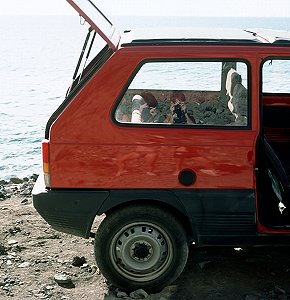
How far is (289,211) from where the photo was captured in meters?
5.60

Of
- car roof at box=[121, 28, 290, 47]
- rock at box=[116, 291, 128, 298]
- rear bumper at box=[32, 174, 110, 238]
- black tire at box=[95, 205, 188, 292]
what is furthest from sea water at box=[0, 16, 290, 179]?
rock at box=[116, 291, 128, 298]

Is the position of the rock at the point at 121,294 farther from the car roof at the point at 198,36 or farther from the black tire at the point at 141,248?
the car roof at the point at 198,36

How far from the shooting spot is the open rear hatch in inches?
195

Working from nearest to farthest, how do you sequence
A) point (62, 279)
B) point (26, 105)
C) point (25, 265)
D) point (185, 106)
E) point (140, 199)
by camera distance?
point (140, 199) < point (185, 106) < point (62, 279) < point (25, 265) < point (26, 105)

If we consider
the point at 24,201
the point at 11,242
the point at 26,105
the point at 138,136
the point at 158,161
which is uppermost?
the point at 26,105

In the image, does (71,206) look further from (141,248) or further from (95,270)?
(95,270)

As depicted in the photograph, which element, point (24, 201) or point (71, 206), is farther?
point (24, 201)

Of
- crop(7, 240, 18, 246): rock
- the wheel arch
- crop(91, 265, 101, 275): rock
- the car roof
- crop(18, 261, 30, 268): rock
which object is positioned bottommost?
crop(91, 265, 101, 275): rock

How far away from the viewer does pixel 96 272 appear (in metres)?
6.00

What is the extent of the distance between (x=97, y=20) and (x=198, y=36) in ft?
3.01

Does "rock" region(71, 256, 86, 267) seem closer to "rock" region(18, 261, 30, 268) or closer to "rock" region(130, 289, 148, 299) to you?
"rock" region(18, 261, 30, 268)

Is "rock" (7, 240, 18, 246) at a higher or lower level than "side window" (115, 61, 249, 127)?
lower

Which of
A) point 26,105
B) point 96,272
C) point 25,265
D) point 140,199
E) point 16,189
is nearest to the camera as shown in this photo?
point 140,199

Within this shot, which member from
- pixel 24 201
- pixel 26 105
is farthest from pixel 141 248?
Result: pixel 26 105
